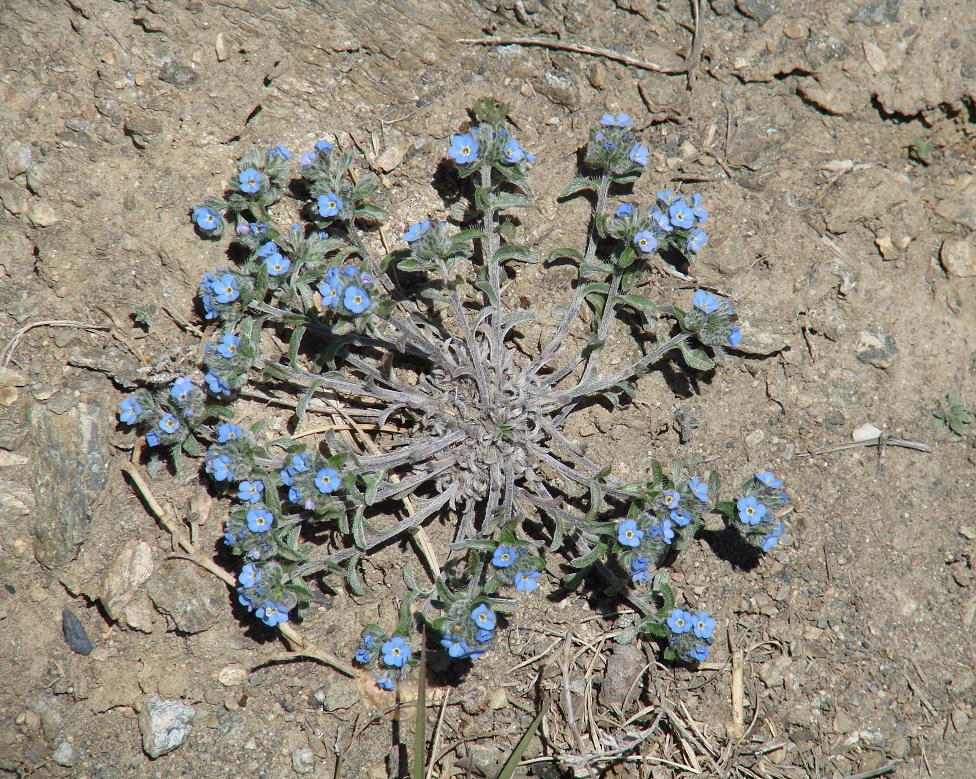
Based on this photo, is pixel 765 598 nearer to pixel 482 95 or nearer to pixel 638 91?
pixel 638 91

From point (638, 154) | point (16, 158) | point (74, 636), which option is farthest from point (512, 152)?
point (74, 636)

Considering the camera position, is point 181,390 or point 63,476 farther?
point 63,476

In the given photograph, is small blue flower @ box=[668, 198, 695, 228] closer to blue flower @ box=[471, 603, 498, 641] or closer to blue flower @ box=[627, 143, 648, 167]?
blue flower @ box=[627, 143, 648, 167]

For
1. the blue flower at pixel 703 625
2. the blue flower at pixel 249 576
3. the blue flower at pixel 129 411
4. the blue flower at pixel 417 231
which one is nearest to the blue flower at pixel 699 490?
the blue flower at pixel 703 625

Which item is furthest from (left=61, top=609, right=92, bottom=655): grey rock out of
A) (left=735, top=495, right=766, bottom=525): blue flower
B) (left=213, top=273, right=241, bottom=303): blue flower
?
(left=735, top=495, right=766, bottom=525): blue flower

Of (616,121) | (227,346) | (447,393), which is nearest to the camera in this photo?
(227,346)

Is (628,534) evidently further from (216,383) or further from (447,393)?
(216,383)

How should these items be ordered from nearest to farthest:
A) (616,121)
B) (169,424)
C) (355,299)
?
1. (355,299)
2. (169,424)
3. (616,121)
